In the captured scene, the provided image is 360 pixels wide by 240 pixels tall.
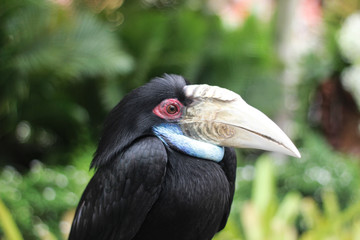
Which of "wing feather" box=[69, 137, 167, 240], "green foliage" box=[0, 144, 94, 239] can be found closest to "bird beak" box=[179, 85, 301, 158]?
"wing feather" box=[69, 137, 167, 240]

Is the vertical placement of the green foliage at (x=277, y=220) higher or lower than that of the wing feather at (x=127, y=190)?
lower

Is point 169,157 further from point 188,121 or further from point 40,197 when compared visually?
point 40,197

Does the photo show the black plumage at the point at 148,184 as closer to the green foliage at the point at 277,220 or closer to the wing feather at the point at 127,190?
the wing feather at the point at 127,190

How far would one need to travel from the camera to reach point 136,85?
16.9ft

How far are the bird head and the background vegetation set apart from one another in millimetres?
1600

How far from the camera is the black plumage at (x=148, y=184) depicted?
1.72 meters

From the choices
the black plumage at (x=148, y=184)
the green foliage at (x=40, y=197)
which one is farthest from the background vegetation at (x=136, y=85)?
the black plumage at (x=148, y=184)

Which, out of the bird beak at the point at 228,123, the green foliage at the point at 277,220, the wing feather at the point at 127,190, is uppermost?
the bird beak at the point at 228,123

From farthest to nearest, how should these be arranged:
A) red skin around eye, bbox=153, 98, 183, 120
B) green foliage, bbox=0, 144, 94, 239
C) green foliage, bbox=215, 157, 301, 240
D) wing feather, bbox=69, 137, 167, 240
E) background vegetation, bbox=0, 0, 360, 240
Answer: background vegetation, bbox=0, 0, 360, 240, green foliage, bbox=0, 144, 94, 239, green foliage, bbox=215, 157, 301, 240, red skin around eye, bbox=153, 98, 183, 120, wing feather, bbox=69, 137, 167, 240

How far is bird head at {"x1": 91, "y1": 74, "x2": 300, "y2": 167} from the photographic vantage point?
1.75 metres

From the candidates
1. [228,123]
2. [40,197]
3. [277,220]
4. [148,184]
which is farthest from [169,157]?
[40,197]

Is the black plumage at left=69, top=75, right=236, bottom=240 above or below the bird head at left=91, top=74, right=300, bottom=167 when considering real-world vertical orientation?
below

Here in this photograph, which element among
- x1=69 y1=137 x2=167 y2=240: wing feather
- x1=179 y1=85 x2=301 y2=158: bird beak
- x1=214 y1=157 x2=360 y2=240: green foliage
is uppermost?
x1=179 y1=85 x2=301 y2=158: bird beak

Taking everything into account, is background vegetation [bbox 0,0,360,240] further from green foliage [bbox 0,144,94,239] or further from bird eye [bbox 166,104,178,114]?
bird eye [bbox 166,104,178,114]
